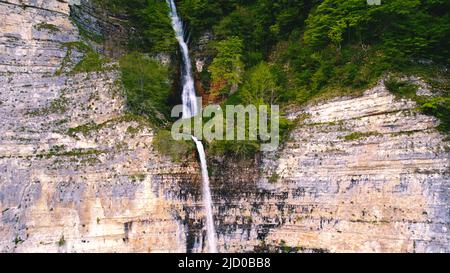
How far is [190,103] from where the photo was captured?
34625mm

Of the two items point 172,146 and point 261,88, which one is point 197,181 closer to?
point 172,146

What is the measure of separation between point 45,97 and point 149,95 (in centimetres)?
637

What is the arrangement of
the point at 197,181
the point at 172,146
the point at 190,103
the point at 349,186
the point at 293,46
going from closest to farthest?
the point at 349,186 < the point at 197,181 < the point at 172,146 < the point at 293,46 < the point at 190,103

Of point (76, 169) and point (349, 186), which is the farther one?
point (76, 169)

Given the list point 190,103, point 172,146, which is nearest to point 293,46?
point 190,103

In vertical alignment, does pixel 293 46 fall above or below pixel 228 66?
above

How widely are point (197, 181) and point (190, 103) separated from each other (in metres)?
9.38

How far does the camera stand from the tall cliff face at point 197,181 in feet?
71.0

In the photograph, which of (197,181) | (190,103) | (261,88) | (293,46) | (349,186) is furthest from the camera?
(190,103)

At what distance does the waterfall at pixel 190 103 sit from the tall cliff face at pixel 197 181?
40cm

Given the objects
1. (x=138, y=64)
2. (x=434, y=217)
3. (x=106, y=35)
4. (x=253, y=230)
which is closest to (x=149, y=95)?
(x=138, y=64)

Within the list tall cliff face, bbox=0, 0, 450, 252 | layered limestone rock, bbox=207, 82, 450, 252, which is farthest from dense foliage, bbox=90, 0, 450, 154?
tall cliff face, bbox=0, 0, 450, 252

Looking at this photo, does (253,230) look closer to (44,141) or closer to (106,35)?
(44,141)

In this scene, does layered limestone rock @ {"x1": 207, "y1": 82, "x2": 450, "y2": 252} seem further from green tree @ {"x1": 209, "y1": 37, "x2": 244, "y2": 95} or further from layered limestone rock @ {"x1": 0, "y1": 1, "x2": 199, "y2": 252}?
green tree @ {"x1": 209, "y1": 37, "x2": 244, "y2": 95}
